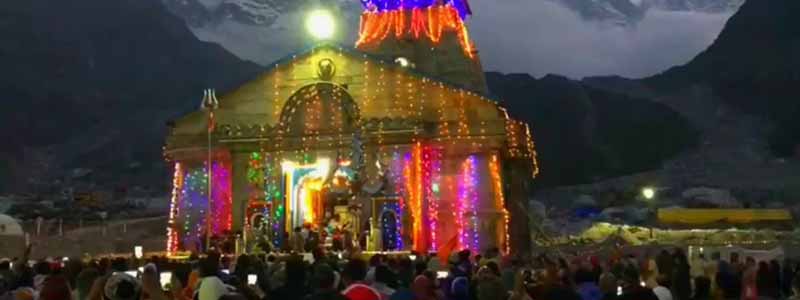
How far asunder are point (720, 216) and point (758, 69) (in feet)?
147

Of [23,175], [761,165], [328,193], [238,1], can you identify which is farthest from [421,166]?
[238,1]

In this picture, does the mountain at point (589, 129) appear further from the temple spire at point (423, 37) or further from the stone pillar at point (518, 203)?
the stone pillar at point (518, 203)

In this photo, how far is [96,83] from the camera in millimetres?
106125

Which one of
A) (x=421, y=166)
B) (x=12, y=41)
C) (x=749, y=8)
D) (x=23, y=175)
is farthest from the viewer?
(x=12, y=41)

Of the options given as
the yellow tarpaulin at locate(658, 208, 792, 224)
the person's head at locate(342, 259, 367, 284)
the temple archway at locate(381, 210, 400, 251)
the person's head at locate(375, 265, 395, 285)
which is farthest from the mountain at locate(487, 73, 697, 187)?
the person's head at locate(342, 259, 367, 284)

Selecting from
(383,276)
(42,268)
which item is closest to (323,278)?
(383,276)

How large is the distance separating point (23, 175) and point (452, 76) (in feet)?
212

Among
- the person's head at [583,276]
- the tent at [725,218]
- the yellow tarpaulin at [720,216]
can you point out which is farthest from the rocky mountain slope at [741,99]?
the person's head at [583,276]

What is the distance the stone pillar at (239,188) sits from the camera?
30344mm

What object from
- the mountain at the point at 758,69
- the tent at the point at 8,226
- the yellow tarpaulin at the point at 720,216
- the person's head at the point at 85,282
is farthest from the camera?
the mountain at the point at 758,69

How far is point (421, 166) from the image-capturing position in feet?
95.4

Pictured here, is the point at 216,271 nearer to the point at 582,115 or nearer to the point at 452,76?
the point at 452,76

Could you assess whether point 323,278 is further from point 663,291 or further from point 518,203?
point 518,203

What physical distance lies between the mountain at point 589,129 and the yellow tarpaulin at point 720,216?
1249 inches
